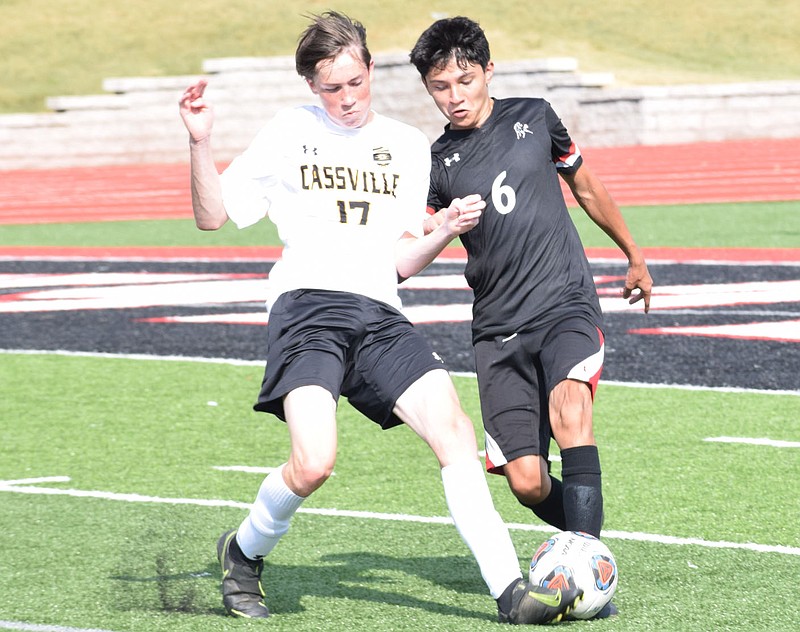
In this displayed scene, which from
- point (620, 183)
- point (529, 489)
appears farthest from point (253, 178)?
point (620, 183)

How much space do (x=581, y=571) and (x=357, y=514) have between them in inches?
79.0

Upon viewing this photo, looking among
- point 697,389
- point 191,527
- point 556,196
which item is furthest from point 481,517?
point 697,389

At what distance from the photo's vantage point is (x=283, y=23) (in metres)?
44.9

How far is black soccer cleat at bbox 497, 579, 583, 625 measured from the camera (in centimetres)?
486

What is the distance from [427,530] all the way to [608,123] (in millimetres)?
28330

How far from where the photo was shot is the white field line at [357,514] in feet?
19.9

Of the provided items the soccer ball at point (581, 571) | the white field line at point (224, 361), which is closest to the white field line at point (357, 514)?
the soccer ball at point (581, 571)

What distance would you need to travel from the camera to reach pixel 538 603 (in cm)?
486

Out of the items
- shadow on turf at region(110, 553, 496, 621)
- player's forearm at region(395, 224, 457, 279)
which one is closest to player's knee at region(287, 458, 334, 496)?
shadow on turf at region(110, 553, 496, 621)

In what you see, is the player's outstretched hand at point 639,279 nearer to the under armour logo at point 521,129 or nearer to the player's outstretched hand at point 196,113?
the under armour logo at point 521,129

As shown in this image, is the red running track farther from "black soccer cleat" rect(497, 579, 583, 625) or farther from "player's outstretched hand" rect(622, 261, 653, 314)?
"black soccer cleat" rect(497, 579, 583, 625)

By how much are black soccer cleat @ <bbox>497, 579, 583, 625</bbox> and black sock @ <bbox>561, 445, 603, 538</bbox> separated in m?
0.33

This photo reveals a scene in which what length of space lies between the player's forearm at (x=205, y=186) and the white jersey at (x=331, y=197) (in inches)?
3.3

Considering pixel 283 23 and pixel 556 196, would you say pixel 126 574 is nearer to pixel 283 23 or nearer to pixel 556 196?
pixel 556 196
